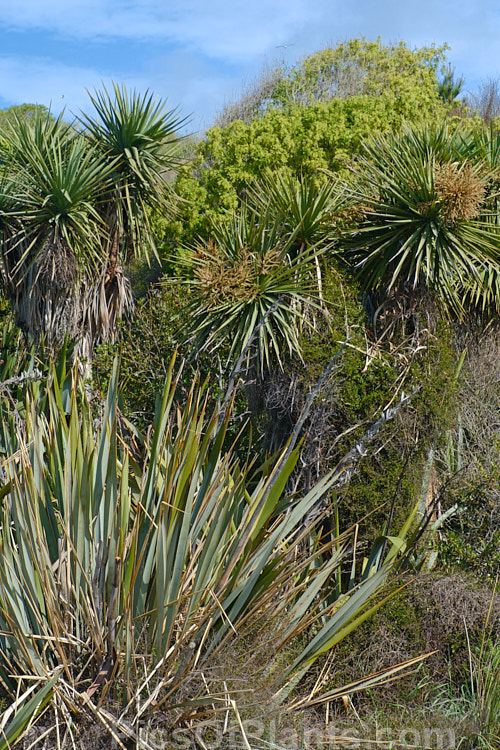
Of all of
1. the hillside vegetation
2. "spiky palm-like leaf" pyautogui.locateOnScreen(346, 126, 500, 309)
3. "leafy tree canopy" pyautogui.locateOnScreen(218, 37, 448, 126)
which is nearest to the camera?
the hillside vegetation

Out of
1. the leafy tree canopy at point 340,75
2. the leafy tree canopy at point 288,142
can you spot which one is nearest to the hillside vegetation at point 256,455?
the leafy tree canopy at point 288,142

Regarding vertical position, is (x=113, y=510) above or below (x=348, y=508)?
above

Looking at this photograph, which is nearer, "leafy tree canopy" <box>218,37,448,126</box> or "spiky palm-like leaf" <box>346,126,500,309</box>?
"spiky palm-like leaf" <box>346,126,500,309</box>

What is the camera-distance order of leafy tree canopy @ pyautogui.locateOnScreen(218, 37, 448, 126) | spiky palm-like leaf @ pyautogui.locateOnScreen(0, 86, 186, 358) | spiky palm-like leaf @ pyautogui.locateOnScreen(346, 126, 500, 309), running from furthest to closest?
leafy tree canopy @ pyautogui.locateOnScreen(218, 37, 448, 126) < spiky palm-like leaf @ pyautogui.locateOnScreen(0, 86, 186, 358) < spiky palm-like leaf @ pyautogui.locateOnScreen(346, 126, 500, 309)

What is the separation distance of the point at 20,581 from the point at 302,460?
3.18 m

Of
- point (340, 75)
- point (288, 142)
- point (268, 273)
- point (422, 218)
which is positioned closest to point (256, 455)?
point (268, 273)

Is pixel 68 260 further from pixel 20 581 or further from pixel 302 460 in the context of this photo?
pixel 20 581

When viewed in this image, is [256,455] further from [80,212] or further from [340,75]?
[340,75]

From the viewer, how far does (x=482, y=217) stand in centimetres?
720

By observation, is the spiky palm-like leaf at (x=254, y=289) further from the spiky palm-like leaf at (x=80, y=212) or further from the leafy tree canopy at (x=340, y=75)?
the leafy tree canopy at (x=340, y=75)

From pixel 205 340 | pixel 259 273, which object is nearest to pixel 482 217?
pixel 259 273

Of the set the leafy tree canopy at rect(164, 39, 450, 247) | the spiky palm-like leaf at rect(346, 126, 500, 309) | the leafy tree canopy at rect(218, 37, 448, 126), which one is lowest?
the spiky palm-like leaf at rect(346, 126, 500, 309)

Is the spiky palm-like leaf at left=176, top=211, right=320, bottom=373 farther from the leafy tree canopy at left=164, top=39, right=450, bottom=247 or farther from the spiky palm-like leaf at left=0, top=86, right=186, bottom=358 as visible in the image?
the leafy tree canopy at left=164, top=39, right=450, bottom=247

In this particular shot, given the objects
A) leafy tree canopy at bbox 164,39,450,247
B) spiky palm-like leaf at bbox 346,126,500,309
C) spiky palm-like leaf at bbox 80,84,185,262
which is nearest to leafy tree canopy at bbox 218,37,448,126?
leafy tree canopy at bbox 164,39,450,247
